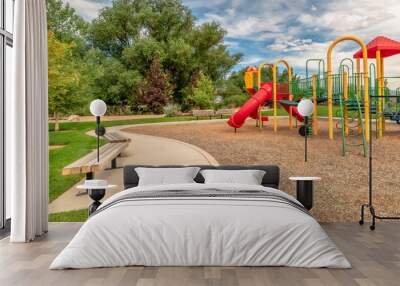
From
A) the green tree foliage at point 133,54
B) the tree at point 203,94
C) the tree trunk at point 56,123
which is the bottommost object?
the tree trunk at point 56,123

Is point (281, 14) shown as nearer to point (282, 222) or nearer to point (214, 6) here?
point (214, 6)

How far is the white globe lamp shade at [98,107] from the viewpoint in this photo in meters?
5.55

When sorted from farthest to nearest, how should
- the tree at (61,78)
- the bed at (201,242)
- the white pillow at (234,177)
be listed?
the tree at (61,78) < the white pillow at (234,177) < the bed at (201,242)

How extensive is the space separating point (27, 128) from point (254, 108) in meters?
2.77

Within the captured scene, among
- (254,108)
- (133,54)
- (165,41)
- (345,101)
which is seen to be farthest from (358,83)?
(133,54)

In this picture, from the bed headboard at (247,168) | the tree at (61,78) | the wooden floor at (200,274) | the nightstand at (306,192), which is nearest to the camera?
the wooden floor at (200,274)

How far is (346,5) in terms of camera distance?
5.74 metres

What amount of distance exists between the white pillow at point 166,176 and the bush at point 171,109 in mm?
1041

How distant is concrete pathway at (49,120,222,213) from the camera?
5.50 meters

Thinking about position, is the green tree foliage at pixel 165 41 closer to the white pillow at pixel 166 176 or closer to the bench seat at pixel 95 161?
the bench seat at pixel 95 161

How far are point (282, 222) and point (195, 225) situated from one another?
2.12 ft

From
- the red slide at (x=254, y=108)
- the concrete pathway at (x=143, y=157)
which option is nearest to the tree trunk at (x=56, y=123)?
the concrete pathway at (x=143, y=157)

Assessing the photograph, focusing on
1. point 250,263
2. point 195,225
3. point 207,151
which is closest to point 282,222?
point 250,263

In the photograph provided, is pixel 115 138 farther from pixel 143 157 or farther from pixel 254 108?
pixel 254 108
